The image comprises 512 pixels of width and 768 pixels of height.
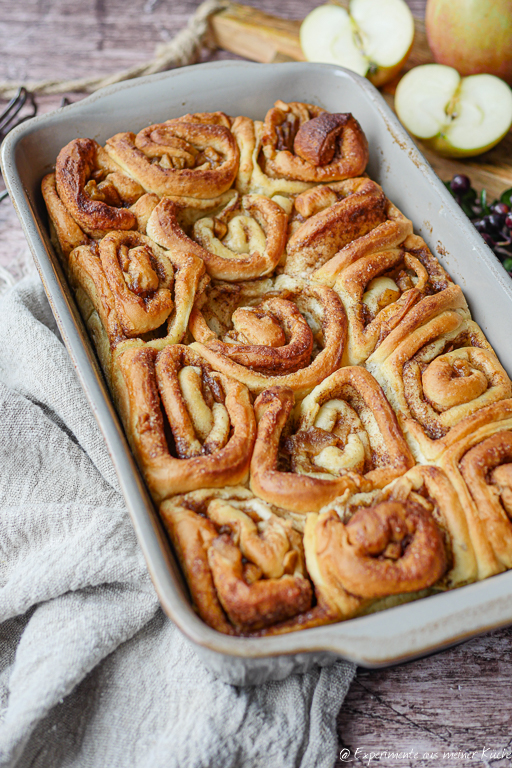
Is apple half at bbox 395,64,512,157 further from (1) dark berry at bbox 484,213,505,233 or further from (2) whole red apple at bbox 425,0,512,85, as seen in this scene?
(1) dark berry at bbox 484,213,505,233

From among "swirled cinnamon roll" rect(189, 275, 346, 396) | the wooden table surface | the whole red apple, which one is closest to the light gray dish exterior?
the wooden table surface

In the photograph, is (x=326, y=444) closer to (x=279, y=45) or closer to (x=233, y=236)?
(x=233, y=236)

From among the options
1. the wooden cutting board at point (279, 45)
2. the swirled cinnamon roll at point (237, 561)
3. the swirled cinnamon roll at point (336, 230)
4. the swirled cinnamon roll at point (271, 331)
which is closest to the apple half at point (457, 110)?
the wooden cutting board at point (279, 45)

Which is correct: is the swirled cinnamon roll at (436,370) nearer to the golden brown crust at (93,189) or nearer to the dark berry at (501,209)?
the dark berry at (501,209)

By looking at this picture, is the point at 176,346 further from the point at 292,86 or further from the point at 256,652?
the point at 292,86

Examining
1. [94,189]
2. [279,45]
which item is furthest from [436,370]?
[279,45]

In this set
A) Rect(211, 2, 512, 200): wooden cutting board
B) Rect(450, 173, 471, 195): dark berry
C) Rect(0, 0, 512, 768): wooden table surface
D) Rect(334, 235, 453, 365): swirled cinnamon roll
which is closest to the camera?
Rect(0, 0, 512, 768): wooden table surface
